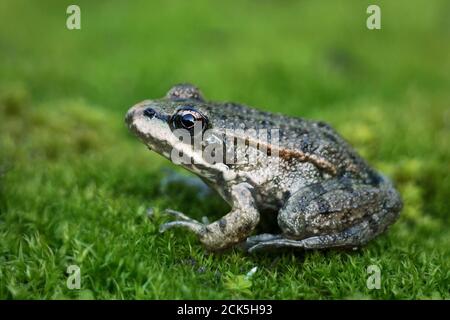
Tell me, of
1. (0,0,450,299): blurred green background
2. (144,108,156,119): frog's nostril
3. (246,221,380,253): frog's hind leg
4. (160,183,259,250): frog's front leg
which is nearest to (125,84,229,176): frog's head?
(144,108,156,119): frog's nostril

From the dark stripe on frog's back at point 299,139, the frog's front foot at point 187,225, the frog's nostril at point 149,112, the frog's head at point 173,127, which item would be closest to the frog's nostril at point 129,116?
the frog's head at point 173,127

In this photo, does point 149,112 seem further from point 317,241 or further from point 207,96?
point 207,96

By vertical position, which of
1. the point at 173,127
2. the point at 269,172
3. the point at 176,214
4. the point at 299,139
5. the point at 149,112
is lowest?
the point at 176,214

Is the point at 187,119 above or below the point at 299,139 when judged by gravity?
above

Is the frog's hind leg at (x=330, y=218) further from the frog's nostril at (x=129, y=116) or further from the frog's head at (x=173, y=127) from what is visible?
the frog's nostril at (x=129, y=116)

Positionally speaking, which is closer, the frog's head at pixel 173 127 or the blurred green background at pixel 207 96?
the blurred green background at pixel 207 96

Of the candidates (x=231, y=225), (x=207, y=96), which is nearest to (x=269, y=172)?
(x=231, y=225)
